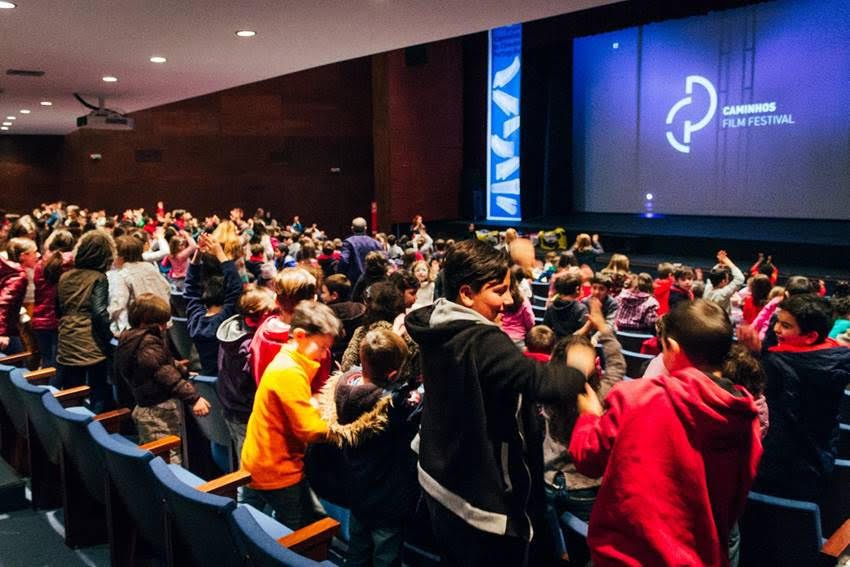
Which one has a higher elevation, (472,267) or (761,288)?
(472,267)

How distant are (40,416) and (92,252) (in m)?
1.53

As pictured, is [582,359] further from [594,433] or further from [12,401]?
[12,401]

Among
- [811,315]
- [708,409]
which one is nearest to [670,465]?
[708,409]

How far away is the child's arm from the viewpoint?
1.64m

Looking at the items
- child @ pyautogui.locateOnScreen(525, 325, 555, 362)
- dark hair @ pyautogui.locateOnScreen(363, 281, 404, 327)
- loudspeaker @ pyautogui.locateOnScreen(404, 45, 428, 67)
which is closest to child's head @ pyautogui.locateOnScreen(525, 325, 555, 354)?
child @ pyautogui.locateOnScreen(525, 325, 555, 362)

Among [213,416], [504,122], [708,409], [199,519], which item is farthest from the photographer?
[504,122]

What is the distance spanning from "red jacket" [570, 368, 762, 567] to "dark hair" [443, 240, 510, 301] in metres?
0.44

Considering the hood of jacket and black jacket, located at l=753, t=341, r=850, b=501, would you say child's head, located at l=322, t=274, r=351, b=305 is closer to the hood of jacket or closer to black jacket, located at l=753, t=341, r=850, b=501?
black jacket, located at l=753, t=341, r=850, b=501

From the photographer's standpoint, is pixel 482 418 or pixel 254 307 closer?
pixel 482 418

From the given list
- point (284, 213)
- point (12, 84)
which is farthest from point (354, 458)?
point (284, 213)

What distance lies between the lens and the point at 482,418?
172 cm

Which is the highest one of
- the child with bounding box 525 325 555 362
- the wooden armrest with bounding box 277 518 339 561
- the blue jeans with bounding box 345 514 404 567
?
the child with bounding box 525 325 555 362

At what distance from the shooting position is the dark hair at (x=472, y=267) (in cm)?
182

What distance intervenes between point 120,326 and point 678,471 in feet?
12.4
